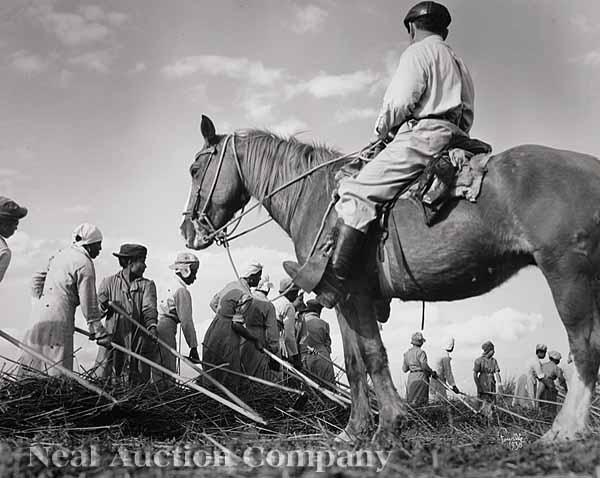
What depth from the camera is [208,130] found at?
7.24m

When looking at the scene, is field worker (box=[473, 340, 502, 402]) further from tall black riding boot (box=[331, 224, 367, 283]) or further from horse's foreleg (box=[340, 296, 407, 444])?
tall black riding boot (box=[331, 224, 367, 283])

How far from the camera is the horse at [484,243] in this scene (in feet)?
16.1

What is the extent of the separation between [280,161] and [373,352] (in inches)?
81.3

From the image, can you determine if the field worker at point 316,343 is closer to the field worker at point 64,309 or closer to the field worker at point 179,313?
the field worker at point 179,313

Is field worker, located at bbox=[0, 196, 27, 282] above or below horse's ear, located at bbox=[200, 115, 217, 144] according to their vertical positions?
below

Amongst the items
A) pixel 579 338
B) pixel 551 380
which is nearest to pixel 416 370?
pixel 551 380

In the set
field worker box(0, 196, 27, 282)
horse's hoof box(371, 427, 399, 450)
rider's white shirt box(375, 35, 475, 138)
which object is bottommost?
horse's hoof box(371, 427, 399, 450)

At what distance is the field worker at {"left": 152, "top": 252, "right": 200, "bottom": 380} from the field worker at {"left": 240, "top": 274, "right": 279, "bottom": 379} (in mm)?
707

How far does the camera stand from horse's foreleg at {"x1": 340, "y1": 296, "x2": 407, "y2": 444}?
5.68m

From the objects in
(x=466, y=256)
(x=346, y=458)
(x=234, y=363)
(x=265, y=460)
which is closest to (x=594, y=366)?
(x=466, y=256)

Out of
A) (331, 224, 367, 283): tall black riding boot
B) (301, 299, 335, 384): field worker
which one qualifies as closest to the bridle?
(331, 224, 367, 283): tall black riding boot

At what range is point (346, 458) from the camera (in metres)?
4.38

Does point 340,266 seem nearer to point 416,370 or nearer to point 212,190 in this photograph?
point 212,190

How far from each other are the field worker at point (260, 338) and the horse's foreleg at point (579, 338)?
16.1ft
